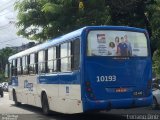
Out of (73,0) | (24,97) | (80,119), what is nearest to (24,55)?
(24,97)

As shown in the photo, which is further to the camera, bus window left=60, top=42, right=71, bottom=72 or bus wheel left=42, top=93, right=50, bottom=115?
bus wheel left=42, top=93, right=50, bottom=115

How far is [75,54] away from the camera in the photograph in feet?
47.6

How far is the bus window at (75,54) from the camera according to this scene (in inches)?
565

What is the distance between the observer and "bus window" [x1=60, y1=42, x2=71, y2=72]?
15055mm

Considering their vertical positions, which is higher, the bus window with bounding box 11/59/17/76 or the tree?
the tree

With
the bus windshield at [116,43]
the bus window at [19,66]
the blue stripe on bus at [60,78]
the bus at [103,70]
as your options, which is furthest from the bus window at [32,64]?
the bus windshield at [116,43]

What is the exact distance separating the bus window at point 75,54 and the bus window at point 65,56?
34 cm

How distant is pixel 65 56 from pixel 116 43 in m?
1.89

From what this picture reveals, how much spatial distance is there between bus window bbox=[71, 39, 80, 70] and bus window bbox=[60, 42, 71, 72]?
343mm

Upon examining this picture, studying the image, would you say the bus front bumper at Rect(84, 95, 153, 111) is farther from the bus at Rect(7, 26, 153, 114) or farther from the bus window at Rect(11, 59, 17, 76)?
the bus window at Rect(11, 59, 17, 76)

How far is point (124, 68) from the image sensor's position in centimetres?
1455

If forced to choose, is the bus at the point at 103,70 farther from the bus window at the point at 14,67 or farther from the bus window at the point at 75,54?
the bus window at the point at 14,67

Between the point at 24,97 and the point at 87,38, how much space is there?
29.6ft

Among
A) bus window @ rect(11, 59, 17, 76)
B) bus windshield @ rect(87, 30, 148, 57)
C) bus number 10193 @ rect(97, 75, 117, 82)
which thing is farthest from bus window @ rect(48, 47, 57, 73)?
bus window @ rect(11, 59, 17, 76)
